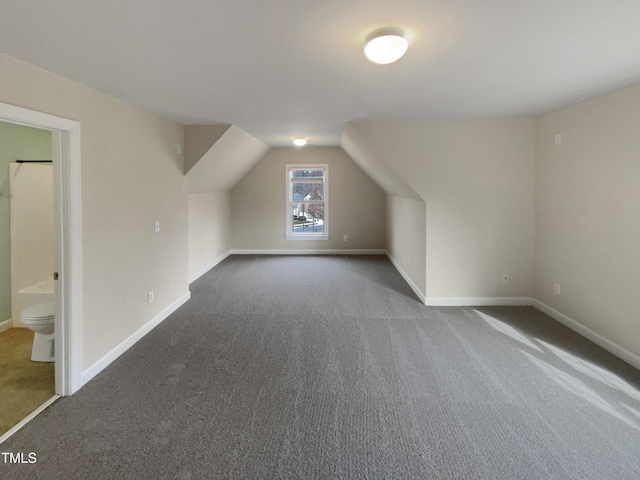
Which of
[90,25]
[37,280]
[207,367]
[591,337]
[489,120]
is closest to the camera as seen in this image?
[90,25]

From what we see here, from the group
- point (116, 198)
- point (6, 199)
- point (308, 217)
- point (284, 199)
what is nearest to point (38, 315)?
point (116, 198)

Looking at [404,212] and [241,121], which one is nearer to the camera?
[241,121]

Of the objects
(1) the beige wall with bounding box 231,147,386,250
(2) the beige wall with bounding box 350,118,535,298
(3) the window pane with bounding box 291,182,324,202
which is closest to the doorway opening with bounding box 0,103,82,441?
(2) the beige wall with bounding box 350,118,535,298

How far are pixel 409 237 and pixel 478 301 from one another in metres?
1.37

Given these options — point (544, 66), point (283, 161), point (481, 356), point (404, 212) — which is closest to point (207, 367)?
point (481, 356)

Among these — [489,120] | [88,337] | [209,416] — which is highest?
[489,120]

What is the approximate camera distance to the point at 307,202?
7797 millimetres

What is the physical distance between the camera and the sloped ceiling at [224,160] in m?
4.32

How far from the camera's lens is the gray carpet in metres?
1.77

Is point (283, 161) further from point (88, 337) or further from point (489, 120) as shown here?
point (88, 337)

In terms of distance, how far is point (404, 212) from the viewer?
18.2 ft

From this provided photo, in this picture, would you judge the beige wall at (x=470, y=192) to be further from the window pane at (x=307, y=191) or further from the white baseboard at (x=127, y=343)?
the window pane at (x=307, y=191)

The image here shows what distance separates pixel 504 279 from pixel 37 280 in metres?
5.28

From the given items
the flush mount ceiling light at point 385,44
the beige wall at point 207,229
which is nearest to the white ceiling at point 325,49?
the flush mount ceiling light at point 385,44
